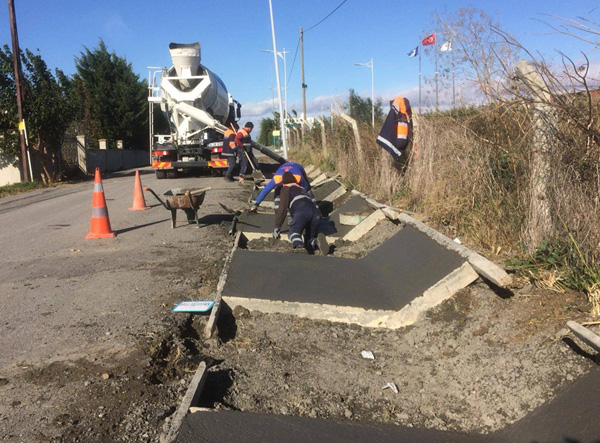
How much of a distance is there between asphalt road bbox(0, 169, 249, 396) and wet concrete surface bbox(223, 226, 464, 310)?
0.88 meters

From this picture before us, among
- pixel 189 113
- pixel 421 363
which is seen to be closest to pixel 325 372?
pixel 421 363

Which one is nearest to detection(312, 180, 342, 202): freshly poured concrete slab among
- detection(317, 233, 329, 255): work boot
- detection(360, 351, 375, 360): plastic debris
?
detection(317, 233, 329, 255): work boot

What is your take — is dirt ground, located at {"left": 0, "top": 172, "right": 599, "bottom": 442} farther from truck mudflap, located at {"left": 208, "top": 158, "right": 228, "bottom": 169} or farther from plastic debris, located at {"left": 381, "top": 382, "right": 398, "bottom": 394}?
truck mudflap, located at {"left": 208, "top": 158, "right": 228, "bottom": 169}

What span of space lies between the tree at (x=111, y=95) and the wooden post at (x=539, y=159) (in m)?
34.7

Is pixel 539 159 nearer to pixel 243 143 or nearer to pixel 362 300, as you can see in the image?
pixel 362 300

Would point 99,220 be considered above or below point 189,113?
below

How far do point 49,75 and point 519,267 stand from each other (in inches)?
875

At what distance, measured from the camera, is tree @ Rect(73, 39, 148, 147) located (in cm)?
3612

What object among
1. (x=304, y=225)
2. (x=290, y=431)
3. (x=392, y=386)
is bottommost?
(x=392, y=386)

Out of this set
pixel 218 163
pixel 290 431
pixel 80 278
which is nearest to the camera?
pixel 290 431

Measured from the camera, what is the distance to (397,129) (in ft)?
28.2

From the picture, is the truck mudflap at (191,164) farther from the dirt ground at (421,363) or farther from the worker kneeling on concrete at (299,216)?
the dirt ground at (421,363)

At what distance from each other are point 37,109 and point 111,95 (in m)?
17.3

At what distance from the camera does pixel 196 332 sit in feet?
15.1
